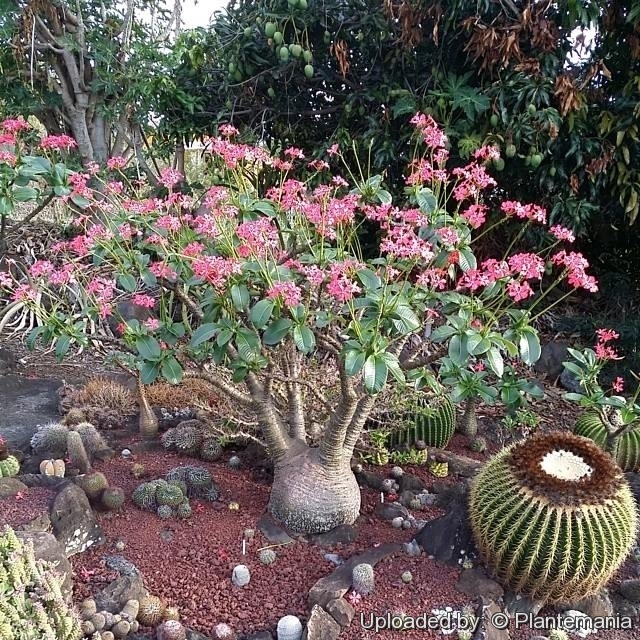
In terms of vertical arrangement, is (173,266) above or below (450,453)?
above

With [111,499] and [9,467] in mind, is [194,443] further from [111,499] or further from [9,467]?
[9,467]

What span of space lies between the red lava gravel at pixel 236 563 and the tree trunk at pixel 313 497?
0.27ft

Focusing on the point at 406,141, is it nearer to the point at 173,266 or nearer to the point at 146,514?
the point at 173,266

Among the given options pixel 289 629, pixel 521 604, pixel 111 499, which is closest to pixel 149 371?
pixel 111 499

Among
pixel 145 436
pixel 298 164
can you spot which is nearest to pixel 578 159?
pixel 298 164

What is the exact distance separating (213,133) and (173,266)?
112 inches

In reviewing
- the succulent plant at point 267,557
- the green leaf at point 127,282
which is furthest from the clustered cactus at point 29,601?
the green leaf at point 127,282

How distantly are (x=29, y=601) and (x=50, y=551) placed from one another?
11.8 inches

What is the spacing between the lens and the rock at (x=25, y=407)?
10.4 ft

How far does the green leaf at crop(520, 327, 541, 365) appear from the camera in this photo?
165 cm

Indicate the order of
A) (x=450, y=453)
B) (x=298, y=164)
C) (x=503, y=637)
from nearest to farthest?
(x=503, y=637)
(x=450, y=453)
(x=298, y=164)

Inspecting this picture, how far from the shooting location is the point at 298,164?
14.1ft

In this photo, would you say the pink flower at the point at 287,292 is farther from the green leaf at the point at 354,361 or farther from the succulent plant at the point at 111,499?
the succulent plant at the point at 111,499

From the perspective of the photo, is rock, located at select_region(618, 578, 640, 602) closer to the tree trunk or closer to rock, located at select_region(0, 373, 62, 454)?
the tree trunk
